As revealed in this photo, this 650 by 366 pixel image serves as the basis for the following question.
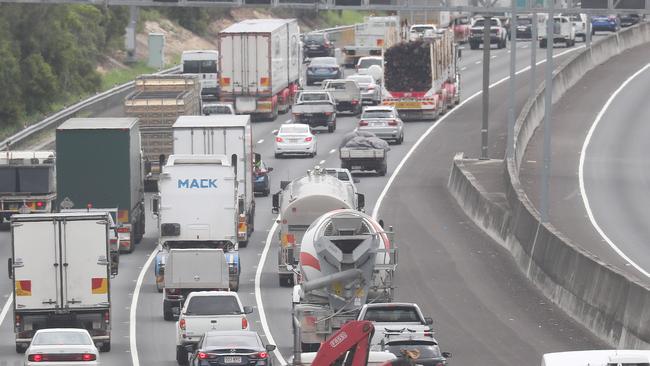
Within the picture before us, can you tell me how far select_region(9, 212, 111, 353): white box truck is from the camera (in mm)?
40938

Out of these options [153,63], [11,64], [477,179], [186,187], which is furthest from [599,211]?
[153,63]

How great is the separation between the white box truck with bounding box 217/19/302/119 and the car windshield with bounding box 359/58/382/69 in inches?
681

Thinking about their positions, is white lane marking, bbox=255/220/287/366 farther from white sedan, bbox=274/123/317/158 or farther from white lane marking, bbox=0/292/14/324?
white sedan, bbox=274/123/317/158

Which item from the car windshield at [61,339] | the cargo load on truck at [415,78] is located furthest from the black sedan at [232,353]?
the cargo load on truck at [415,78]

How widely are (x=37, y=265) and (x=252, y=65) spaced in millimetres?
43682

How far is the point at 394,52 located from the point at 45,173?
100 ft

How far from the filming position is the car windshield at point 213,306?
3928 cm

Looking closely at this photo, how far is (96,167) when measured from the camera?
179 ft

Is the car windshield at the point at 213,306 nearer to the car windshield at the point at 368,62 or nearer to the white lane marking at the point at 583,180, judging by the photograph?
the white lane marking at the point at 583,180

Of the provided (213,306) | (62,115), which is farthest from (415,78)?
(213,306)

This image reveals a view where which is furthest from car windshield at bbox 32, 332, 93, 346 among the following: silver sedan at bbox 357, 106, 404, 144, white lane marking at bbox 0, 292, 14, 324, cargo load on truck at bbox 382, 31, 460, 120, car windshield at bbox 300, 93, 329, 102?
cargo load on truck at bbox 382, 31, 460, 120

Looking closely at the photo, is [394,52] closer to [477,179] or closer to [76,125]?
[477,179]

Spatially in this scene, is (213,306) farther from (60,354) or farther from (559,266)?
(559,266)

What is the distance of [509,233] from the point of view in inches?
2153
